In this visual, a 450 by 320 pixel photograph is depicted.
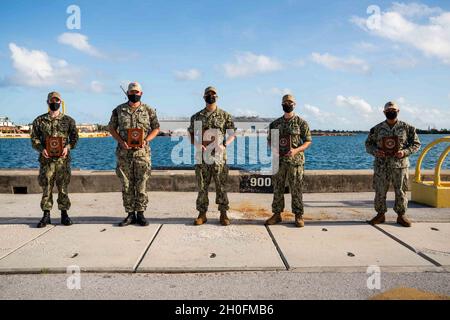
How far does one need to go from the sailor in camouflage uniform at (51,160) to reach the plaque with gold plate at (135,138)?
947mm

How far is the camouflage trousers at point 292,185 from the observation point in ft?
18.5

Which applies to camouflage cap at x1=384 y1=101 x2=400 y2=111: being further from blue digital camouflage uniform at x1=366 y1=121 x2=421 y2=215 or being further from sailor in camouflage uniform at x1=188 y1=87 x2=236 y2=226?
sailor in camouflage uniform at x1=188 y1=87 x2=236 y2=226

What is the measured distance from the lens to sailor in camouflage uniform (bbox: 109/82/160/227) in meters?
5.67

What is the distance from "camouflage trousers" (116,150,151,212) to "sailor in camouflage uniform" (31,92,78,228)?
31.5 inches

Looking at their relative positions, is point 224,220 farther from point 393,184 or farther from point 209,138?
point 393,184

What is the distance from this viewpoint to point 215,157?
570cm

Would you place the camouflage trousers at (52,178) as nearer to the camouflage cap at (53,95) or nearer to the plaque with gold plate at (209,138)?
the camouflage cap at (53,95)

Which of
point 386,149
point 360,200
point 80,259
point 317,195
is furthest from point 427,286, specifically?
point 317,195

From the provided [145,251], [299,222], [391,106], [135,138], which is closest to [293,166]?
[299,222]

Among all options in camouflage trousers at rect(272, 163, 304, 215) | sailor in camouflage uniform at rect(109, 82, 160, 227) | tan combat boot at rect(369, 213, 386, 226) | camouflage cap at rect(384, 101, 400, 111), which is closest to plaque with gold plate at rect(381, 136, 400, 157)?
camouflage cap at rect(384, 101, 400, 111)

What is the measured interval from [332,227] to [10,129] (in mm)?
201639

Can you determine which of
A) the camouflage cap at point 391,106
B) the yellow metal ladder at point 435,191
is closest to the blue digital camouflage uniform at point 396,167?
the camouflage cap at point 391,106

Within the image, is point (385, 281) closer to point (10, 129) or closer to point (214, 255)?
point (214, 255)
